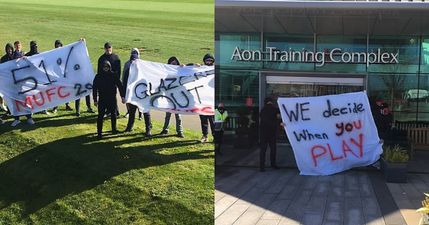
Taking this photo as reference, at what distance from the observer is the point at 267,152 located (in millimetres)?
4414

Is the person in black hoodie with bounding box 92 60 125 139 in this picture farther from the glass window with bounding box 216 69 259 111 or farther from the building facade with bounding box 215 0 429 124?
the glass window with bounding box 216 69 259 111

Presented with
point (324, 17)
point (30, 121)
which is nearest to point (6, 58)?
point (30, 121)

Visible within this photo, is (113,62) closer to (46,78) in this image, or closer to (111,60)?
(111,60)

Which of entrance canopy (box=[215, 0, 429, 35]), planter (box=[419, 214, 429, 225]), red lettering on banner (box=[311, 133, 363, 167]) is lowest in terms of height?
planter (box=[419, 214, 429, 225])

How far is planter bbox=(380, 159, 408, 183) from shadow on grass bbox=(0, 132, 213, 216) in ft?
6.52

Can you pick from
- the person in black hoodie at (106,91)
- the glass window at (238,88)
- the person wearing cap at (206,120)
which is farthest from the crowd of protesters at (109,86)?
the glass window at (238,88)

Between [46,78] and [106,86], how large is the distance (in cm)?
31

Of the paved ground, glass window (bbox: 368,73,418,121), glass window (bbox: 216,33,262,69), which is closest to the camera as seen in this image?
the paved ground

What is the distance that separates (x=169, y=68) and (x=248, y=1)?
139 cm

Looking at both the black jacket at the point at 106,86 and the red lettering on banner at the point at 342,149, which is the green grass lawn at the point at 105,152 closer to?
the black jacket at the point at 106,86

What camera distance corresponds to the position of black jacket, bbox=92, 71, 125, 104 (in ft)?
8.19

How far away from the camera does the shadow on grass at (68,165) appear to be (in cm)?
245

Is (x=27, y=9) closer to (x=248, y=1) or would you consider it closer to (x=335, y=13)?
(x=248, y=1)

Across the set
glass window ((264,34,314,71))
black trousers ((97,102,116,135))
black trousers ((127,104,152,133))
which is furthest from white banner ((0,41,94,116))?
glass window ((264,34,314,71))
